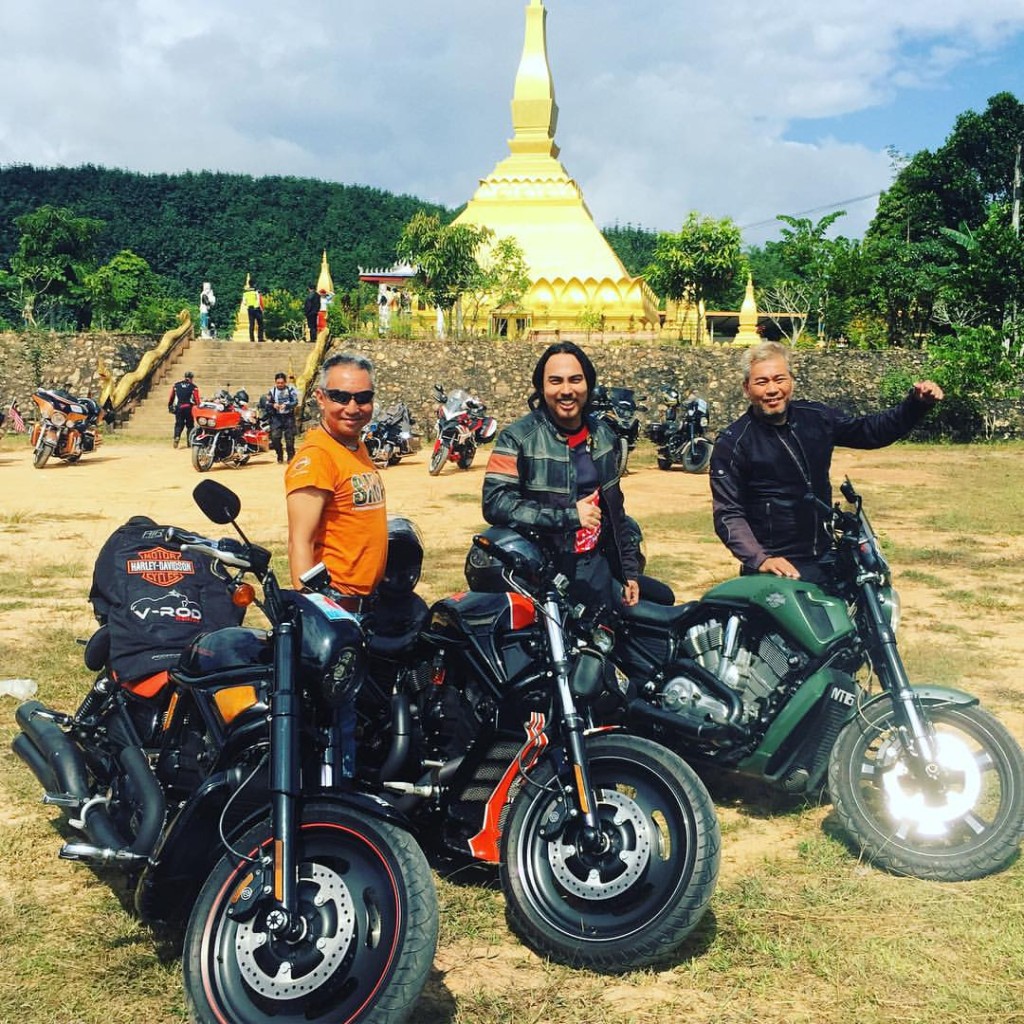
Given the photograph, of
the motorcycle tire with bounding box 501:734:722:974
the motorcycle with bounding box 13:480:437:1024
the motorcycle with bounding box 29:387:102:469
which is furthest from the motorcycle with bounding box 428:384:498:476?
the motorcycle tire with bounding box 501:734:722:974

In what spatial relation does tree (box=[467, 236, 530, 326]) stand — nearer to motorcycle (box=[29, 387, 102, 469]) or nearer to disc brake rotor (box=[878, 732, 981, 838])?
motorcycle (box=[29, 387, 102, 469])

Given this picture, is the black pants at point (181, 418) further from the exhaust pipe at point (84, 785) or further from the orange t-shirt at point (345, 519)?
the orange t-shirt at point (345, 519)

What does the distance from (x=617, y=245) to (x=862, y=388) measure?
150 ft

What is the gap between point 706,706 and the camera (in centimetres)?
379

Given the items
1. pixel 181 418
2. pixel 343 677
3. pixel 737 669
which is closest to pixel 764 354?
pixel 737 669

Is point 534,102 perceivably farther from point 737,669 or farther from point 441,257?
point 737,669

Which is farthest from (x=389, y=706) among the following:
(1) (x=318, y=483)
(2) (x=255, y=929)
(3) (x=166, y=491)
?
(3) (x=166, y=491)

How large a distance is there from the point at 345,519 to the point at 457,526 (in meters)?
7.39

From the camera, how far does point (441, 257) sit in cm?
2347

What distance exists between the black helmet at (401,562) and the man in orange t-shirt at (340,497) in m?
0.06

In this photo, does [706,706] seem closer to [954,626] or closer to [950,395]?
[954,626]

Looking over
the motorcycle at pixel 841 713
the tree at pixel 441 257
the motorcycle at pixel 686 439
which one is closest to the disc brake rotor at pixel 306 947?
the motorcycle at pixel 841 713

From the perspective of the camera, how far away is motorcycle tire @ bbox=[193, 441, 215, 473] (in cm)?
1571

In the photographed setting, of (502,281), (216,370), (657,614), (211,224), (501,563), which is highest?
(211,224)
